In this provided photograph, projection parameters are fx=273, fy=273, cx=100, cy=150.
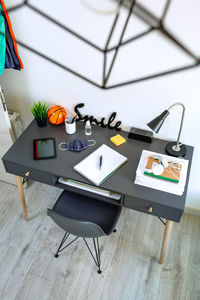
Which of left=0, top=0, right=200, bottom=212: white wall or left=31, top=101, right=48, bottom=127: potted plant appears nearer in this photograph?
left=0, top=0, right=200, bottom=212: white wall

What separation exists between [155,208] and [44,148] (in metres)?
0.79

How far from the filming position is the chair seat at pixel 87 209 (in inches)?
67.9

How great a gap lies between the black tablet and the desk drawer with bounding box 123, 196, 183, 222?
555 millimetres

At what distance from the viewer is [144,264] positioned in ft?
6.44

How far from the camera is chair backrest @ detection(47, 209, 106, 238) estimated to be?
1430mm

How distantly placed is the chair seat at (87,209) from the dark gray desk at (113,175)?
0.46 ft

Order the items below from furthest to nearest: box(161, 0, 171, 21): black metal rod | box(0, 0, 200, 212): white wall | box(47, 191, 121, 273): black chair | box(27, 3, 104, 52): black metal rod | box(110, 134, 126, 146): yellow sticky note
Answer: box(110, 134, 126, 146): yellow sticky note
box(47, 191, 121, 273): black chair
box(27, 3, 104, 52): black metal rod
box(0, 0, 200, 212): white wall
box(161, 0, 171, 21): black metal rod

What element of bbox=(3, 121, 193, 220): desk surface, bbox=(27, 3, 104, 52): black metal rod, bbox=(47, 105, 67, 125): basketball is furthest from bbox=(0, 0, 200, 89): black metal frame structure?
bbox=(3, 121, 193, 220): desk surface

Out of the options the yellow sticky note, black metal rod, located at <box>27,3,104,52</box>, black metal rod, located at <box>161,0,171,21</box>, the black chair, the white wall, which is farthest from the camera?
the yellow sticky note

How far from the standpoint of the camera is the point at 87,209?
178cm

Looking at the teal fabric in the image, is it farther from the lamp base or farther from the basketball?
the lamp base

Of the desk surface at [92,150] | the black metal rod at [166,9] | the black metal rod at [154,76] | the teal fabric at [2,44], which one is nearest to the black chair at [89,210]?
the desk surface at [92,150]

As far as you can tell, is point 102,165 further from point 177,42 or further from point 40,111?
point 177,42

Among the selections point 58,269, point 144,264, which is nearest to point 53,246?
point 58,269
